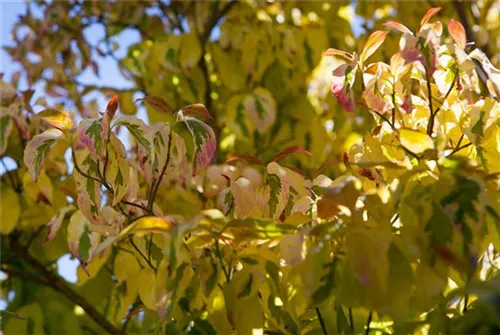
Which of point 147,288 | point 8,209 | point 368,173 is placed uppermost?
point 368,173

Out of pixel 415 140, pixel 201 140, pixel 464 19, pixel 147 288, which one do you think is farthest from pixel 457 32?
pixel 464 19

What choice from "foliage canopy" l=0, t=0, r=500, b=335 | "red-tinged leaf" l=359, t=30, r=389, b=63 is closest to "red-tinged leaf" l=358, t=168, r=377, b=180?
"foliage canopy" l=0, t=0, r=500, b=335

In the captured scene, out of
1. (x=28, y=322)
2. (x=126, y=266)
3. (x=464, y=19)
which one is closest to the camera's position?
(x=126, y=266)

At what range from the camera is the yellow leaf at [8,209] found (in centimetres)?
133

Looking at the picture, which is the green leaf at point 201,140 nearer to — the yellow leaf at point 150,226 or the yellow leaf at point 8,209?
the yellow leaf at point 150,226

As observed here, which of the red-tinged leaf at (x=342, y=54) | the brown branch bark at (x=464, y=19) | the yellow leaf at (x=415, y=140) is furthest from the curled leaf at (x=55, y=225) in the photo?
the brown branch bark at (x=464, y=19)

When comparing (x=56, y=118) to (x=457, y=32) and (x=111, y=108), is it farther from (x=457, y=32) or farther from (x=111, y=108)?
(x=457, y=32)

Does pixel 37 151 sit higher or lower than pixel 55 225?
higher

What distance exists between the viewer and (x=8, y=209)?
1.37 m

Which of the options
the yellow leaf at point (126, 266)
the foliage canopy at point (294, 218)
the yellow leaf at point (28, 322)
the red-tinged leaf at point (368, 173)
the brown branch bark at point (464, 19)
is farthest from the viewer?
the brown branch bark at point (464, 19)

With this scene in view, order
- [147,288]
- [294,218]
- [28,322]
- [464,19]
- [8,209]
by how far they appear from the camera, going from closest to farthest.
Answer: [294,218] < [147,288] < [28,322] < [8,209] < [464,19]

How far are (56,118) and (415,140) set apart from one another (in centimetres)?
41

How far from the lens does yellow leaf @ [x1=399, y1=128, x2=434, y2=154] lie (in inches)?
25.8

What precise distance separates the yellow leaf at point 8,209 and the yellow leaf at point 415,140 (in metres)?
0.86
